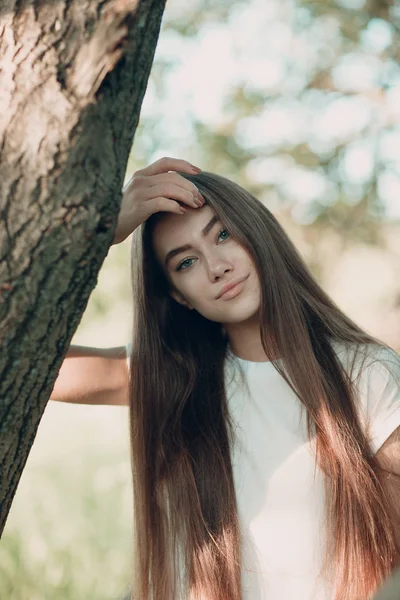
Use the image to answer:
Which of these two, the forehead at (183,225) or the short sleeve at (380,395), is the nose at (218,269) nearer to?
the forehead at (183,225)

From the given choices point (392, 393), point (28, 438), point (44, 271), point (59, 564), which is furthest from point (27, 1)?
point (59, 564)

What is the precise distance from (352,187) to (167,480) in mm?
4365

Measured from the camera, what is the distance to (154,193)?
2367 mm

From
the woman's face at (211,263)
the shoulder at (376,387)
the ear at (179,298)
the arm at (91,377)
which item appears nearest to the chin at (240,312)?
the woman's face at (211,263)

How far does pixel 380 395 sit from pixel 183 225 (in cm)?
75

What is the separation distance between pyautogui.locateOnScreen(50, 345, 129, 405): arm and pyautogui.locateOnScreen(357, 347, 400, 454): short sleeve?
793mm

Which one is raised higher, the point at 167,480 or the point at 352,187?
the point at 352,187

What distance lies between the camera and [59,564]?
5.25 metres

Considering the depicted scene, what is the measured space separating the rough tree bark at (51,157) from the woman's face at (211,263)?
3.34 feet

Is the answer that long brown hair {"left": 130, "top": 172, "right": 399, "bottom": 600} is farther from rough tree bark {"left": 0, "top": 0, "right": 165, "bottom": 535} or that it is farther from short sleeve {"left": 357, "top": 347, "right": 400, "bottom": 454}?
rough tree bark {"left": 0, "top": 0, "right": 165, "bottom": 535}

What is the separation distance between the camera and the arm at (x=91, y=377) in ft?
8.87

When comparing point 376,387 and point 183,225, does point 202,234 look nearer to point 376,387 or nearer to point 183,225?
point 183,225

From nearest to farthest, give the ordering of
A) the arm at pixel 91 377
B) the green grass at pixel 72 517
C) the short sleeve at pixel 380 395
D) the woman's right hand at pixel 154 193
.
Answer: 1. the woman's right hand at pixel 154 193
2. the short sleeve at pixel 380 395
3. the arm at pixel 91 377
4. the green grass at pixel 72 517

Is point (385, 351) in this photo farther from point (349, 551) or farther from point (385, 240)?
point (385, 240)
